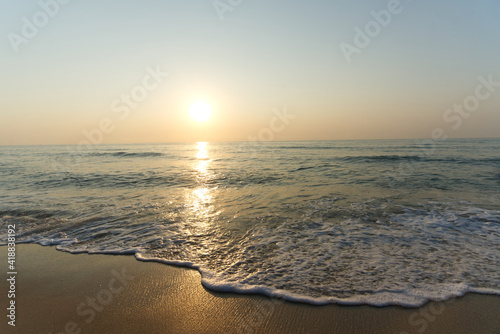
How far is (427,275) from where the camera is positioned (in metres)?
4.35

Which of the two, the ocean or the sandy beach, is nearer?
the sandy beach

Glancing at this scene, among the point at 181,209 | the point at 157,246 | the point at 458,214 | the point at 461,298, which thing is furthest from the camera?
the point at 181,209

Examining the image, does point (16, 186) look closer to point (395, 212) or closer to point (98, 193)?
point (98, 193)

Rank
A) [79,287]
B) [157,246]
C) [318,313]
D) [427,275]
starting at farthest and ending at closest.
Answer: [157,246] → [427,275] → [79,287] → [318,313]

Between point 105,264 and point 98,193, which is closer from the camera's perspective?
point 105,264

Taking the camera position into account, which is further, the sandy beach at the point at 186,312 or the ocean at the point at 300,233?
the ocean at the point at 300,233

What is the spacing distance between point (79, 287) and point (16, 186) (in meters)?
14.3

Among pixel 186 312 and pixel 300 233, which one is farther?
pixel 300 233

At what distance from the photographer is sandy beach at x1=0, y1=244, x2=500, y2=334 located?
3.15 m

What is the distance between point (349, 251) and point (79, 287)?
4.98m

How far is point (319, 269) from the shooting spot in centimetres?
463

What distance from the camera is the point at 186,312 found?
3.47 m

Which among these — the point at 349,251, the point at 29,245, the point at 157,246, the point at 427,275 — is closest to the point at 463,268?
the point at 427,275

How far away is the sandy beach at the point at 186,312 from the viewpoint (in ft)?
10.3
